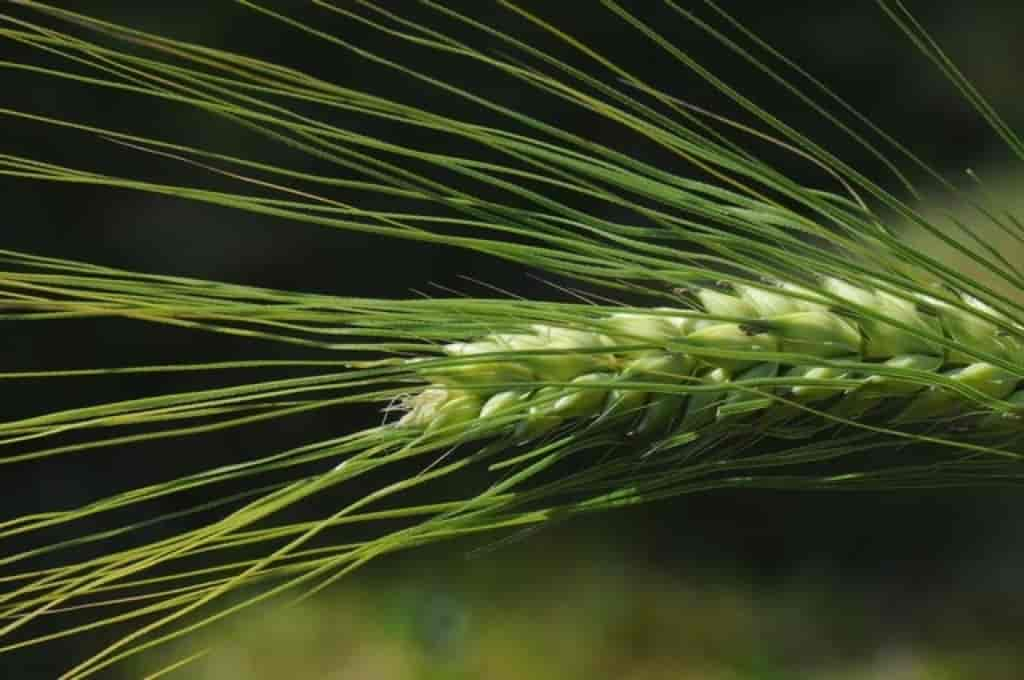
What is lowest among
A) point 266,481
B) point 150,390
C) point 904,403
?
point 904,403

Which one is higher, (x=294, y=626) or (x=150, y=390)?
(x=150, y=390)

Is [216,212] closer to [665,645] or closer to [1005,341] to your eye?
[665,645]

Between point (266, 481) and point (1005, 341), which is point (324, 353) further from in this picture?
point (1005, 341)

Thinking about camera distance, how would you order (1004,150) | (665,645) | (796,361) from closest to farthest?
1. (796,361)
2. (665,645)
3. (1004,150)

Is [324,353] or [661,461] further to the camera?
[324,353]

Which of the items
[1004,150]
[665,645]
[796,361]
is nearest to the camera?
[796,361]

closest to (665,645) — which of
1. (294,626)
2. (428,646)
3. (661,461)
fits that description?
(428,646)

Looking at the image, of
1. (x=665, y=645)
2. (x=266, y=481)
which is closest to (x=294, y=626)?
(x=266, y=481)
